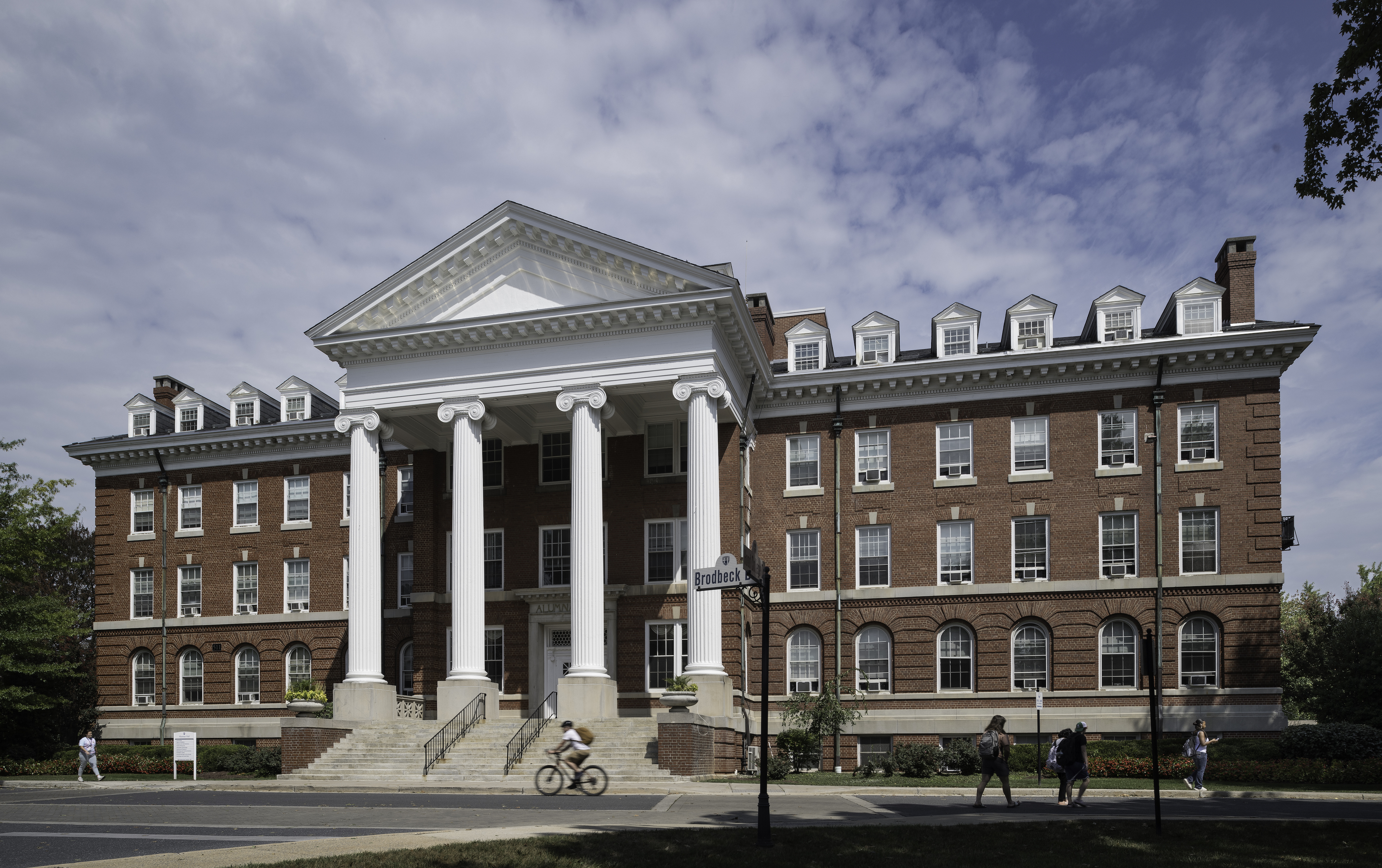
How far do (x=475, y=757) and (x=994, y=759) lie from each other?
13.8m

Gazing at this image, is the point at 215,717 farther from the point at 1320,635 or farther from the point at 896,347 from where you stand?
the point at 1320,635

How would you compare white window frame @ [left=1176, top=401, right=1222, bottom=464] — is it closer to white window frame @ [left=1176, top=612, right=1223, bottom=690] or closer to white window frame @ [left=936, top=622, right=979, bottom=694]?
white window frame @ [left=1176, top=612, right=1223, bottom=690]

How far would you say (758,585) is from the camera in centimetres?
1515

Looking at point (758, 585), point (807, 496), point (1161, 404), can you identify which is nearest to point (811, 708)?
point (807, 496)

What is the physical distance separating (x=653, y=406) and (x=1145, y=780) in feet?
60.0

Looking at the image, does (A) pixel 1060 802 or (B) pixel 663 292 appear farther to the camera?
(B) pixel 663 292

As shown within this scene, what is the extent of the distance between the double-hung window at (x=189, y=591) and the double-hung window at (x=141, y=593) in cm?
130

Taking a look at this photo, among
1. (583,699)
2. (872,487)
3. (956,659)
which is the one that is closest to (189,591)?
(583,699)

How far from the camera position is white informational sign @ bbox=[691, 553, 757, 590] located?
1439 centimetres

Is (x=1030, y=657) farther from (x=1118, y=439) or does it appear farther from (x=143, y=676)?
(x=143, y=676)

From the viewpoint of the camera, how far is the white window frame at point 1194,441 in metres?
33.6

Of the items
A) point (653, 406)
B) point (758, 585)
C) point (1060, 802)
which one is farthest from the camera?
point (653, 406)

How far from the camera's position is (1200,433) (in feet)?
111

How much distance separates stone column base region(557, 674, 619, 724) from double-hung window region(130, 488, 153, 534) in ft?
81.1
